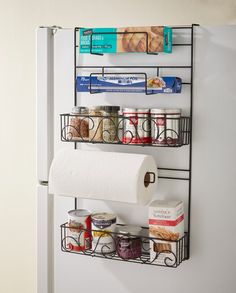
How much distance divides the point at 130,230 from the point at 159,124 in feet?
1.02

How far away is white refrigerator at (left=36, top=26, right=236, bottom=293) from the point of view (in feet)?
5.13

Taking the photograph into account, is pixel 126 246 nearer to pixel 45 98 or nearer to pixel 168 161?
pixel 168 161

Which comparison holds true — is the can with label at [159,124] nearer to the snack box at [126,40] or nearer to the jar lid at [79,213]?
the snack box at [126,40]

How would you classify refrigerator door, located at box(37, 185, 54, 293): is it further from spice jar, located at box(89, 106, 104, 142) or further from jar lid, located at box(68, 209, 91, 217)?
spice jar, located at box(89, 106, 104, 142)

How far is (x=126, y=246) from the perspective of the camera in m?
1.65

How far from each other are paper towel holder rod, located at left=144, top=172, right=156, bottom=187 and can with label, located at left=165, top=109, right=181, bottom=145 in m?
0.10

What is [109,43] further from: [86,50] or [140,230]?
[140,230]

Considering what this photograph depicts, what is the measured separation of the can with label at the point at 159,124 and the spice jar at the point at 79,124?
0.19 m

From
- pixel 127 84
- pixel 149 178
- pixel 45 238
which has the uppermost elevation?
pixel 127 84
